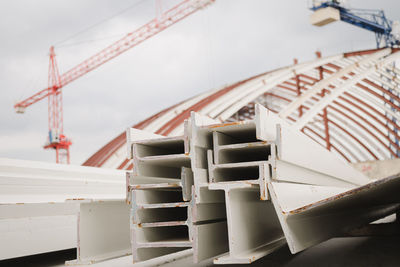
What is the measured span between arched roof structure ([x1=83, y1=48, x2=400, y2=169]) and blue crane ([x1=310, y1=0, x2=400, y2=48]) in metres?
4.32

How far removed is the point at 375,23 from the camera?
84.2 feet

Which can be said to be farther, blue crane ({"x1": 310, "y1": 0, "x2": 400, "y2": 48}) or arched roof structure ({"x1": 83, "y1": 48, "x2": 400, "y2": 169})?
blue crane ({"x1": 310, "y1": 0, "x2": 400, "y2": 48})

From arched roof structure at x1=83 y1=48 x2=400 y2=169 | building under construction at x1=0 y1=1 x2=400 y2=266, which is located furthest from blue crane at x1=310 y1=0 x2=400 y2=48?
building under construction at x1=0 y1=1 x2=400 y2=266

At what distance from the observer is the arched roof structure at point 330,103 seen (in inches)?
615

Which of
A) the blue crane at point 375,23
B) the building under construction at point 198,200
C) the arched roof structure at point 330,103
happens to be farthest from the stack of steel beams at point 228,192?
the blue crane at point 375,23

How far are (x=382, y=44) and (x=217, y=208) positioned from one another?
2504 cm

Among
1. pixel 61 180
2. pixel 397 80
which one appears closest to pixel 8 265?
pixel 61 180

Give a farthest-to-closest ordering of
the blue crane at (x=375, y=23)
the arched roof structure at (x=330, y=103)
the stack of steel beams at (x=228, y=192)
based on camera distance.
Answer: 1. the blue crane at (x=375, y=23)
2. the arched roof structure at (x=330, y=103)
3. the stack of steel beams at (x=228, y=192)

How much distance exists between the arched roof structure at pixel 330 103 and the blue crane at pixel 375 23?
4.32 m

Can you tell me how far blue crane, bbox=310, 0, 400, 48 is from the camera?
955 inches

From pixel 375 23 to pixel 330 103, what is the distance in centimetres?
829

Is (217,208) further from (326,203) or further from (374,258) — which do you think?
(374,258)

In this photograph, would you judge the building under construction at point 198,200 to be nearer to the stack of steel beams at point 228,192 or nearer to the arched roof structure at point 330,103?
the stack of steel beams at point 228,192

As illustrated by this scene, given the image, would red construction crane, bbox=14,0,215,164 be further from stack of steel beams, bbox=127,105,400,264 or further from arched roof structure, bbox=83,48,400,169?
stack of steel beams, bbox=127,105,400,264
